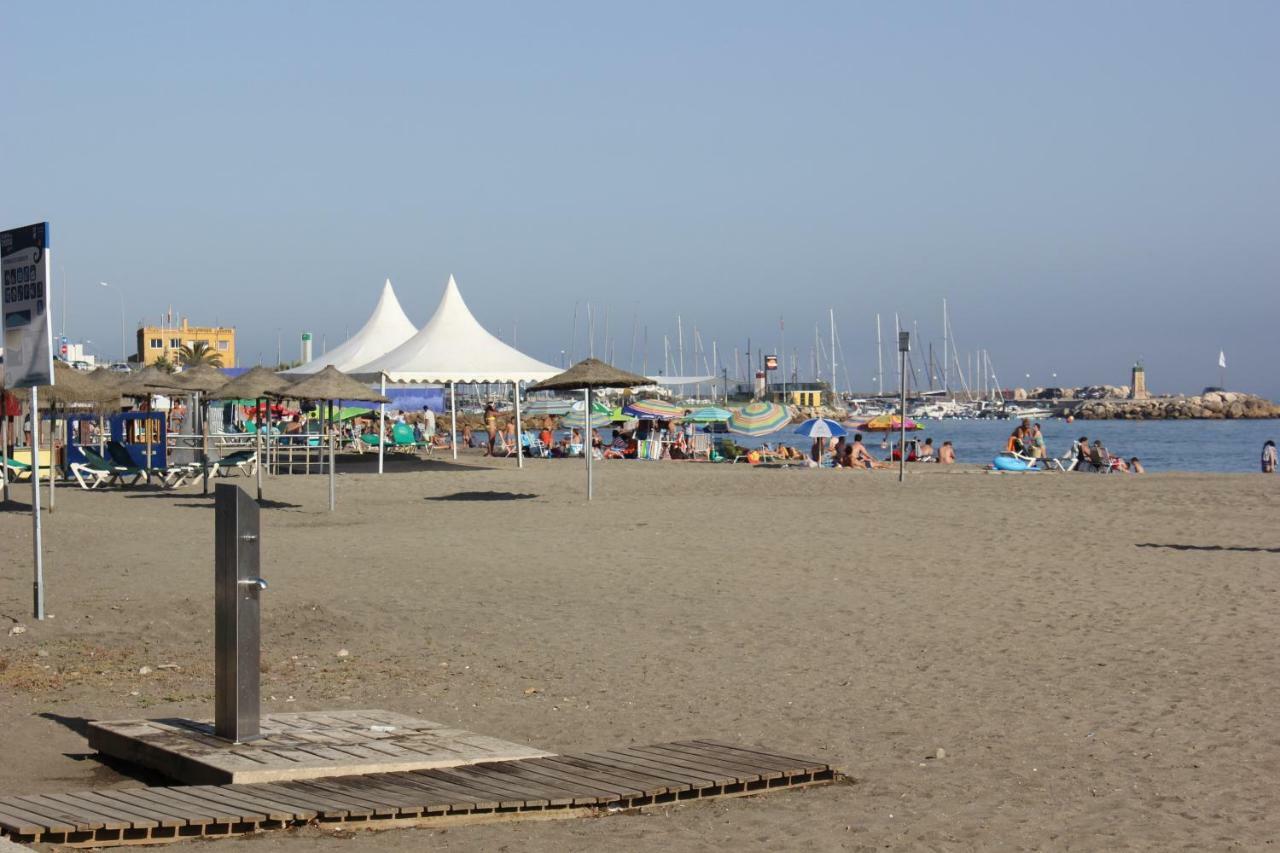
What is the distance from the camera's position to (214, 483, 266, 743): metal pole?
6371 mm

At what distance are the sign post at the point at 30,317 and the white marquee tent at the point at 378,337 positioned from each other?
25.1m

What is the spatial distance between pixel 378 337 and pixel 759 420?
1048cm

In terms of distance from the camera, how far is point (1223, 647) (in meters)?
9.94

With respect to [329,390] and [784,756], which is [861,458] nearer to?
[329,390]

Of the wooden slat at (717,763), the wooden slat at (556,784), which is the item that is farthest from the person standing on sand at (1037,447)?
the wooden slat at (556,784)

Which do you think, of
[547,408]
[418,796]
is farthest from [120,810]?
[547,408]

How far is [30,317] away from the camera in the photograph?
442 inches

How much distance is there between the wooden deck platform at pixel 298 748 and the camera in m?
6.09

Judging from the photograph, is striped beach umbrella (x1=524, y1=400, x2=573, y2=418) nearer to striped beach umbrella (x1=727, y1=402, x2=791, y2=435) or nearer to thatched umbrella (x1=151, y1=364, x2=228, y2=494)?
striped beach umbrella (x1=727, y1=402, x2=791, y2=435)

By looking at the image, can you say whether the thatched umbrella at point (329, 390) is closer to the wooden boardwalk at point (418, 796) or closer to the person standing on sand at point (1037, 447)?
the wooden boardwalk at point (418, 796)

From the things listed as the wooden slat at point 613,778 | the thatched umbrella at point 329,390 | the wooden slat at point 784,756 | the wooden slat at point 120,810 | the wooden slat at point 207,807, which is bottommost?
the wooden slat at point 784,756

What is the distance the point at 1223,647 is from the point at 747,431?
3111cm

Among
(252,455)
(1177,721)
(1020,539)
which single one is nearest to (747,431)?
(252,455)

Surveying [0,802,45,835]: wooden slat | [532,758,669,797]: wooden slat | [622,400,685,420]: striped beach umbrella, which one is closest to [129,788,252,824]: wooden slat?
[0,802,45,835]: wooden slat
